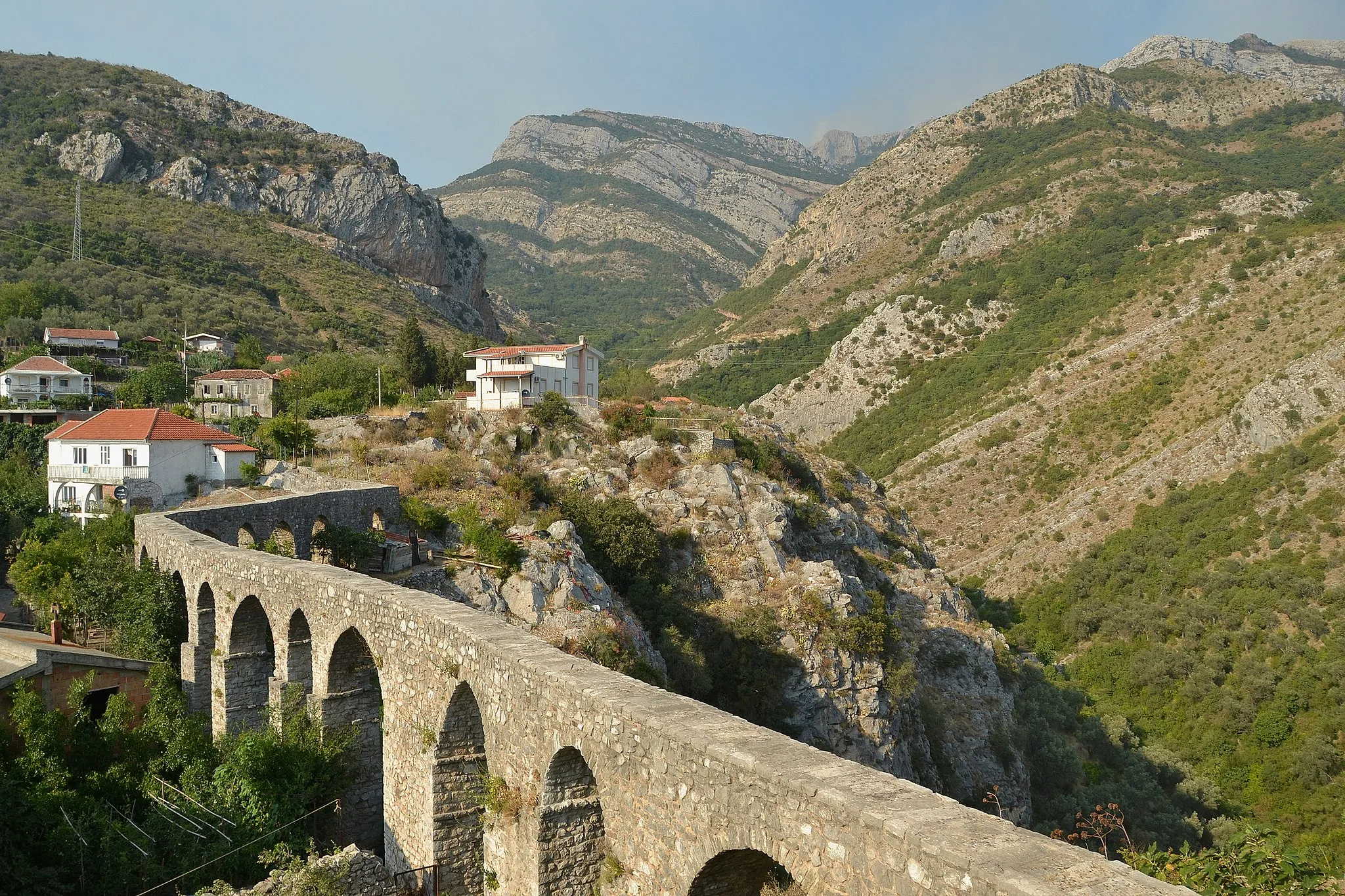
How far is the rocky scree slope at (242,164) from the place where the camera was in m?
79.2

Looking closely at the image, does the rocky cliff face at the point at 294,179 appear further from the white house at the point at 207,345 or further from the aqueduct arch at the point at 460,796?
the aqueduct arch at the point at 460,796

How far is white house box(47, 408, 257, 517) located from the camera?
24312mm

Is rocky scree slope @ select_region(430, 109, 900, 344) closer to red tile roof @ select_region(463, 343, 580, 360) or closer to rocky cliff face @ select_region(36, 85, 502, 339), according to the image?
rocky cliff face @ select_region(36, 85, 502, 339)

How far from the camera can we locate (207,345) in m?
52.1

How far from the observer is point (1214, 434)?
42688 mm

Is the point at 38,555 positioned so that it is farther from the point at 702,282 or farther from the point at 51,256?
the point at 702,282

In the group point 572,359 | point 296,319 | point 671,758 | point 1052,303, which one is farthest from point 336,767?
point 1052,303

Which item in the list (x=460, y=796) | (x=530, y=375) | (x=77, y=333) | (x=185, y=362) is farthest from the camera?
(x=77, y=333)

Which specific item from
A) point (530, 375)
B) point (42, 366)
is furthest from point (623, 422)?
point (42, 366)

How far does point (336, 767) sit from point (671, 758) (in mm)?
7152

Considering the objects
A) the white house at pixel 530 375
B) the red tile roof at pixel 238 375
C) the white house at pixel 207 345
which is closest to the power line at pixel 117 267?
the white house at pixel 207 345

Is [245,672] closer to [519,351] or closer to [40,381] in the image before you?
[519,351]

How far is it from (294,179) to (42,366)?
2243 inches

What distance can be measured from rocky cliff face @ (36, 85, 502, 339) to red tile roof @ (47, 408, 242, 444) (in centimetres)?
5864
